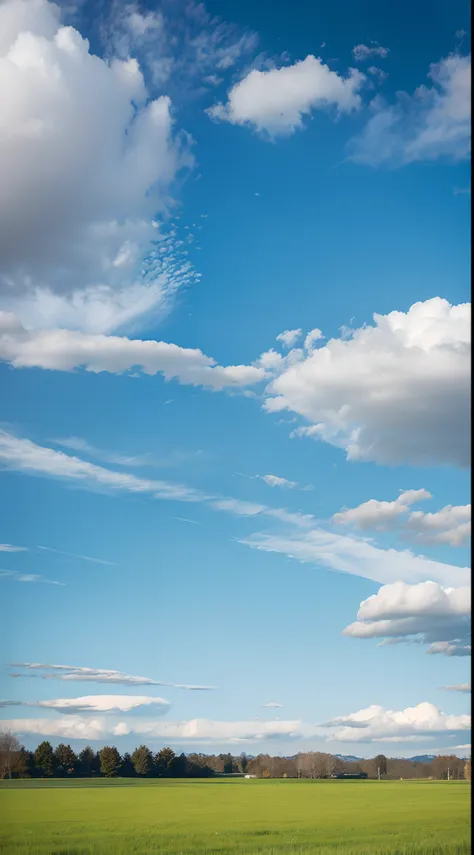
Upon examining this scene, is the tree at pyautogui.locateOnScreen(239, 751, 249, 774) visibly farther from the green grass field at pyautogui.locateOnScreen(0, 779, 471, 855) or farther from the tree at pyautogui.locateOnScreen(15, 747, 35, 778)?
the tree at pyautogui.locateOnScreen(15, 747, 35, 778)

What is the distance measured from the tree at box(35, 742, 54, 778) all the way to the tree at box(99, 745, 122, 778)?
1.03 feet

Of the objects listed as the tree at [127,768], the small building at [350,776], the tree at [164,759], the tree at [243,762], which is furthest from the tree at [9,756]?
the small building at [350,776]

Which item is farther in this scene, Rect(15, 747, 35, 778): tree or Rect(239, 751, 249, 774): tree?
Rect(239, 751, 249, 774): tree

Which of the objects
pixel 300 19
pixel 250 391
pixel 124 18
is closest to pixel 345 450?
pixel 250 391

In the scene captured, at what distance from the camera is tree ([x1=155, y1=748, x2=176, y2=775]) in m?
5.38

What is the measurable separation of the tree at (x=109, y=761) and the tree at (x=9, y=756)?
0.53 m

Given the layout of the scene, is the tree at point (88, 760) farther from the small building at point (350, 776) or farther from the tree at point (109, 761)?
the small building at point (350, 776)

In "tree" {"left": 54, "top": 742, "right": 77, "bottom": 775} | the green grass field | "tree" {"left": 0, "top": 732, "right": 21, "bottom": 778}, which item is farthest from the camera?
"tree" {"left": 54, "top": 742, "right": 77, "bottom": 775}

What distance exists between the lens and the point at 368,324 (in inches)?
206

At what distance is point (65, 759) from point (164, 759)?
0.63 m

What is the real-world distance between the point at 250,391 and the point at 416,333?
1121 mm

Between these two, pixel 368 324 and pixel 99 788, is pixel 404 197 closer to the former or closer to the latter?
pixel 368 324

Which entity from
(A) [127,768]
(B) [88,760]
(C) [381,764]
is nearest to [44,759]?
(B) [88,760]

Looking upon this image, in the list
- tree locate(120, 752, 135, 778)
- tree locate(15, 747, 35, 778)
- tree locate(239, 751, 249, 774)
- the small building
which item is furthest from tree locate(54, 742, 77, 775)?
the small building
